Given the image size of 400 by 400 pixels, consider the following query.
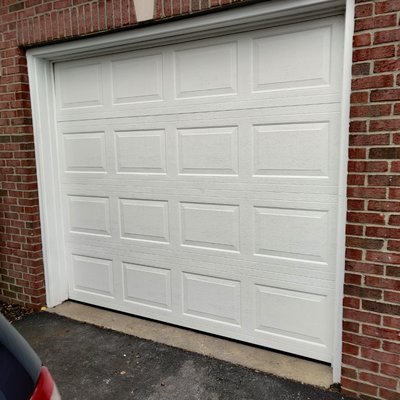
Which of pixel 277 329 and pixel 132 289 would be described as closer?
pixel 277 329

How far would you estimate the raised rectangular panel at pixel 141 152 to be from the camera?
320 cm

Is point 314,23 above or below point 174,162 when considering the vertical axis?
above

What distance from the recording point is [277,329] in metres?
2.90

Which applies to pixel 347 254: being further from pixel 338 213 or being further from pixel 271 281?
pixel 271 281

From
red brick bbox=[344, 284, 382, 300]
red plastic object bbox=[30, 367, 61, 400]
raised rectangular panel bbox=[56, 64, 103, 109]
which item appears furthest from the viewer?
raised rectangular panel bbox=[56, 64, 103, 109]

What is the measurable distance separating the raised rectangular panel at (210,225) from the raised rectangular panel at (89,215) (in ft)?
2.77

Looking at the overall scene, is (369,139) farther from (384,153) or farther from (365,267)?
(365,267)

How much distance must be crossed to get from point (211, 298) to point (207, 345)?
14.4 inches

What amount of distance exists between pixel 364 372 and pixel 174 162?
1996 millimetres

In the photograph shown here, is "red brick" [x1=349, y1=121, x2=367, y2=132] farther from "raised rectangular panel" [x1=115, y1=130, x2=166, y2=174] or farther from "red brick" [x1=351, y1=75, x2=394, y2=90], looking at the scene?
"raised rectangular panel" [x1=115, y1=130, x2=166, y2=174]

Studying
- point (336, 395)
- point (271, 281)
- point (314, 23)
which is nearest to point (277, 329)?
point (271, 281)

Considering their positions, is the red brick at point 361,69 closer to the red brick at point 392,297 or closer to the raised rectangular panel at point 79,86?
the red brick at point 392,297

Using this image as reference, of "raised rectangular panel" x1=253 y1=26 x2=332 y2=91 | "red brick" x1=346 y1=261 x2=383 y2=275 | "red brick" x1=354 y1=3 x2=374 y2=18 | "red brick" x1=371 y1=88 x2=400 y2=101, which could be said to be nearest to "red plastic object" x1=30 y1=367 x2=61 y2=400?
"red brick" x1=346 y1=261 x2=383 y2=275

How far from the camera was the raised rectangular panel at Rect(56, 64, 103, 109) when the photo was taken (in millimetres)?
3434
